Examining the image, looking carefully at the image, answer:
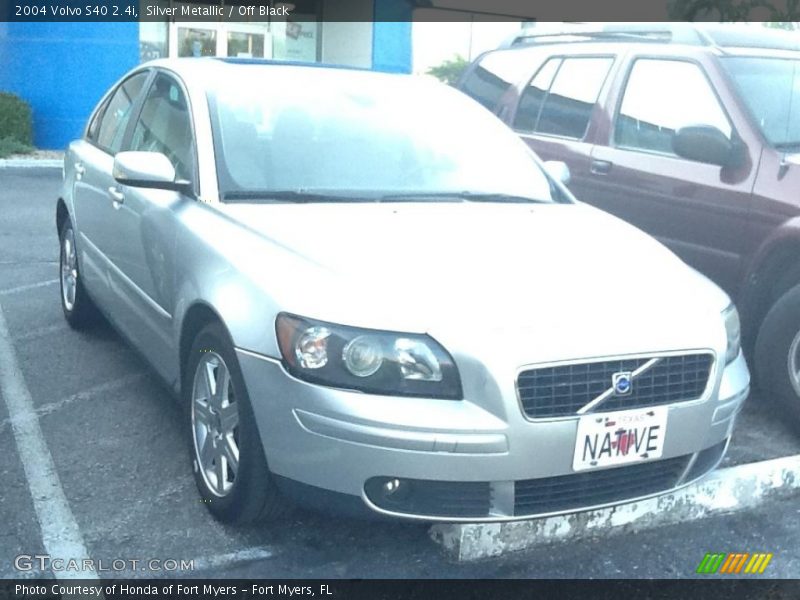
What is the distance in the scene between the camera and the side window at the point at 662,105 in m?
5.23

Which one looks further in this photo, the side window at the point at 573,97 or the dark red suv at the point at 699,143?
the side window at the point at 573,97

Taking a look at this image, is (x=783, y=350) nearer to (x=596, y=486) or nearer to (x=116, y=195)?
(x=596, y=486)

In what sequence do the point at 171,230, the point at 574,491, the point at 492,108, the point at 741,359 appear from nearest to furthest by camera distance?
the point at 574,491, the point at 741,359, the point at 171,230, the point at 492,108

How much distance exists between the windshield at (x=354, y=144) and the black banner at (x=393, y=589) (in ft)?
4.74

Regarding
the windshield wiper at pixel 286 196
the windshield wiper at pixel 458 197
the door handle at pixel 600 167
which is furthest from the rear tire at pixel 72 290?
the door handle at pixel 600 167

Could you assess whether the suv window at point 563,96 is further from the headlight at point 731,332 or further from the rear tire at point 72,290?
the rear tire at point 72,290

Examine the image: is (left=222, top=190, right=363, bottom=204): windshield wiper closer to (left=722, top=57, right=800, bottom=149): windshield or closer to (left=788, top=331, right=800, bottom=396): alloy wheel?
(left=788, top=331, right=800, bottom=396): alloy wheel

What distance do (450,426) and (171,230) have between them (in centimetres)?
156

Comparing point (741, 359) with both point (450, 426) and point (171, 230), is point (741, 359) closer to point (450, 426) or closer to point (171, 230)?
point (450, 426)

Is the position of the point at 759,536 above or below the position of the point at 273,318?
below

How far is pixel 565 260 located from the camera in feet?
11.4

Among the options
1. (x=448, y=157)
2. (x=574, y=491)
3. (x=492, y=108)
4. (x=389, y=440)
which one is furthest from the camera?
(x=492, y=108)

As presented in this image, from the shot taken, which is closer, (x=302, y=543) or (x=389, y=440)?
(x=389, y=440)

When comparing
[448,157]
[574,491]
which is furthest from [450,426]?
[448,157]
